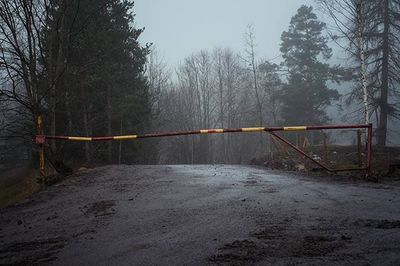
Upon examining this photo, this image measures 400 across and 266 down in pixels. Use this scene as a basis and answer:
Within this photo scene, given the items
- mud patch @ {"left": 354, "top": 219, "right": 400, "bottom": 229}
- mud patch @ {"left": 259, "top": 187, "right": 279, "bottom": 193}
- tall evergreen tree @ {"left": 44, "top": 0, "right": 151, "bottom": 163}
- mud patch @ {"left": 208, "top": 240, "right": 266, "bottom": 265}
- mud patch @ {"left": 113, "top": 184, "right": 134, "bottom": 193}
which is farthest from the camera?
tall evergreen tree @ {"left": 44, "top": 0, "right": 151, "bottom": 163}

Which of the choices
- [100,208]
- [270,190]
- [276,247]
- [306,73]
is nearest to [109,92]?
[270,190]

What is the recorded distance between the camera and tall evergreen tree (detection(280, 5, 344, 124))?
139 feet

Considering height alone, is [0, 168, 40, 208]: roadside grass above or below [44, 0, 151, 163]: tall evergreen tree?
below

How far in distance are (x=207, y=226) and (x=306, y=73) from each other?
42.2 metres

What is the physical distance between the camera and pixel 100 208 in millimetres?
6035

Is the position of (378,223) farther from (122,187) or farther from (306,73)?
(306,73)

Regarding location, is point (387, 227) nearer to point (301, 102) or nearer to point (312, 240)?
point (312, 240)

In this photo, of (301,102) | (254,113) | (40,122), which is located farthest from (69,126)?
(254,113)

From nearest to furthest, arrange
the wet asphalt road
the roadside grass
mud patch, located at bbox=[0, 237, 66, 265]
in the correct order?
the wet asphalt road < mud patch, located at bbox=[0, 237, 66, 265] < the roadside grass

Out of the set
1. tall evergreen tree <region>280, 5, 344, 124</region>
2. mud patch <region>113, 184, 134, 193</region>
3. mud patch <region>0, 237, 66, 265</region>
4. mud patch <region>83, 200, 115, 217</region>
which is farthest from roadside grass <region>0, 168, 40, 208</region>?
tall evergreen tree <region>280, 5, 344, 124</region>

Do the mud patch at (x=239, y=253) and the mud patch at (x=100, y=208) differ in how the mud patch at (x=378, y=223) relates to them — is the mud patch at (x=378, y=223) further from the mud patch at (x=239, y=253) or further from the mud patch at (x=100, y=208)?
the mud patch at (x=100, y=208)

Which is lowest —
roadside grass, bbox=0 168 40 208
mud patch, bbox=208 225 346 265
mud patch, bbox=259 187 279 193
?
roadside grass, bbox=0 168 40 208

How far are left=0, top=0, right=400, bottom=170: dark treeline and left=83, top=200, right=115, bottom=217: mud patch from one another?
16.6 ft

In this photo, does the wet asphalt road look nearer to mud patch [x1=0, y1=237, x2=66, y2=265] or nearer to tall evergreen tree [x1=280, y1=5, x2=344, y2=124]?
mud patch [x1=0, y1=237, x2=66, y2=265]
